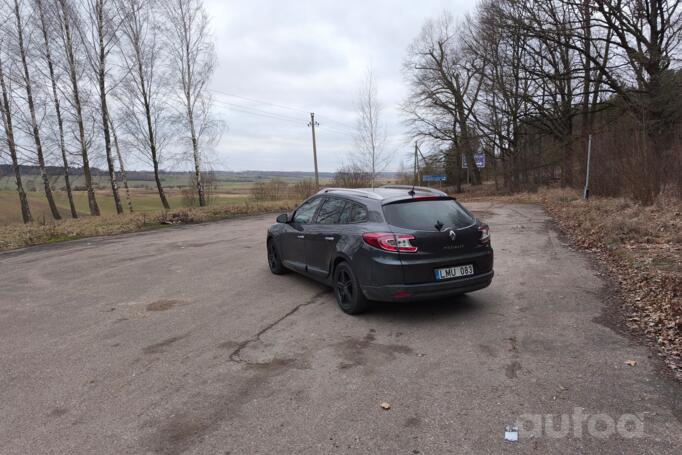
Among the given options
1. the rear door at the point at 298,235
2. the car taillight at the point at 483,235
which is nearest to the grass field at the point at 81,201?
the rear door at the point at 298,235

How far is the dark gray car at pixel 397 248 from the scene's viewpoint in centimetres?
494

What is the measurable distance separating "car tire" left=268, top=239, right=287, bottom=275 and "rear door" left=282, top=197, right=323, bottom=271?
13.3 inches

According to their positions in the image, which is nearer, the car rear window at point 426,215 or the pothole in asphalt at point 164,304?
the car rear window at point 426,215

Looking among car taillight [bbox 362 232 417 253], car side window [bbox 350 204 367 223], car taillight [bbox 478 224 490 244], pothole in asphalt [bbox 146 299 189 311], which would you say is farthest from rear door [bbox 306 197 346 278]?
pothole in asphalt [bbox 146 299 189 311]

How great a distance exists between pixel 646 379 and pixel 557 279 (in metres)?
3.65

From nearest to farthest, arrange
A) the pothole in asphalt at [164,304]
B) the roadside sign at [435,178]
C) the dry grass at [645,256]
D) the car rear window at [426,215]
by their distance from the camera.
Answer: the dry grass at [645,256], the car rear window at [426,215], the pothole in asphalt at [164,304], the roadside sign at [435,178]

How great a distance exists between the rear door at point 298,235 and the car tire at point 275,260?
0.34 meters

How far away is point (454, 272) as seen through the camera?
514 cm

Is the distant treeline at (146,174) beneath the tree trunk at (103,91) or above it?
beneath

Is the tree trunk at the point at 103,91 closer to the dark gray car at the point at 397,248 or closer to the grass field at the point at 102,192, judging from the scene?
the grass field at the point at 102,192

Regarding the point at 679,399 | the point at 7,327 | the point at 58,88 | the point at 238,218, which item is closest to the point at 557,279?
the point at 679,399

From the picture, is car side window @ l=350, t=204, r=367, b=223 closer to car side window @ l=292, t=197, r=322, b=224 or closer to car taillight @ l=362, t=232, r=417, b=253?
car taillight @ l=362, t=232, r=417, b=253
